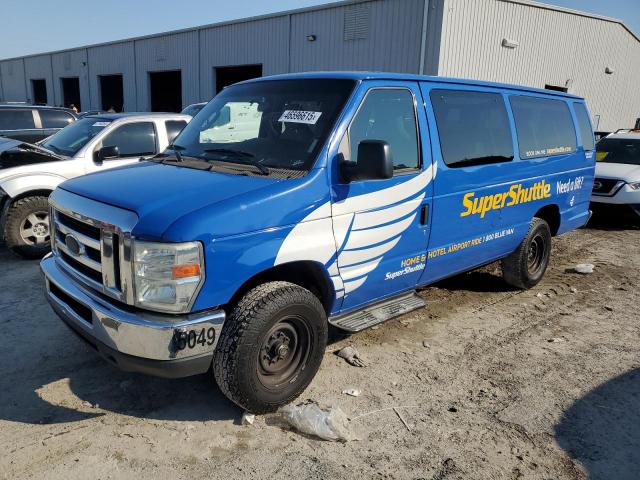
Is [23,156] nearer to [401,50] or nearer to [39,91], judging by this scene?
[401,50]

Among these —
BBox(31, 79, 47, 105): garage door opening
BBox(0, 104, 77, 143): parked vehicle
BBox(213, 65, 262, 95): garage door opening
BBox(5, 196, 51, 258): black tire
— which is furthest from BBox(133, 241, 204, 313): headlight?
BBox(31, 79, 47, 105): garage door opening

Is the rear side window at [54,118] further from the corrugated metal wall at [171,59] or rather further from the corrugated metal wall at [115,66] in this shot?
the corrugated metal wall at [115,66]

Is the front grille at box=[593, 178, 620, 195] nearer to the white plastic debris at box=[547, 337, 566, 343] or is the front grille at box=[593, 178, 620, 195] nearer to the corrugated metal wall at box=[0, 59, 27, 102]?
the white plastic debris at box=[547, 337, 566, 343]

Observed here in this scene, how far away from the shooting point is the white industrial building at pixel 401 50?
15.7m

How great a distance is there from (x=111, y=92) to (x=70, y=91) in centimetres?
627

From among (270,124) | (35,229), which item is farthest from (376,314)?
(35,229)

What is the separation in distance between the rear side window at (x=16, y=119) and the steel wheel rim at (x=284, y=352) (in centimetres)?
913

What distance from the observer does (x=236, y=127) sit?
12.9 feet

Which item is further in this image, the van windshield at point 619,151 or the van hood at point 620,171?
the van windshield at point 619,151

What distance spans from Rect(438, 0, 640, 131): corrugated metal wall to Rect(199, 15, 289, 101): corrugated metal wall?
6.80 metres

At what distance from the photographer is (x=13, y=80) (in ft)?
135

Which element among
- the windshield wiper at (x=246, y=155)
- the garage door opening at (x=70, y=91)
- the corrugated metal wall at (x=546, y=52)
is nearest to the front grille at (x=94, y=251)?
the windshield wiper at (x=246, y=155)

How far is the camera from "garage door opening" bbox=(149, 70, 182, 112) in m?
26.7

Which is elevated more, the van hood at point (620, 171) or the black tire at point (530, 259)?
→ the van hood at point (620, 171)
